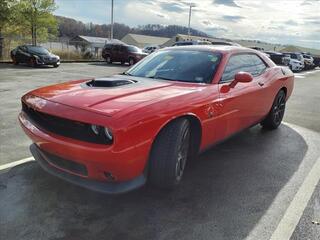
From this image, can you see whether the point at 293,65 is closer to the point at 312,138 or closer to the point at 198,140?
the point at 312,138

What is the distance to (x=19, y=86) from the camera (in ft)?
36.5

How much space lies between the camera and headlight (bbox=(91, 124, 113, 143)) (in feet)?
9.82

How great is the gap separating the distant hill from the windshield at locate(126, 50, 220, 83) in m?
71.1

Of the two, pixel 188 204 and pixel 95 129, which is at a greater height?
pixel 95 129

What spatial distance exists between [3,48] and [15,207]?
2345 centimetres

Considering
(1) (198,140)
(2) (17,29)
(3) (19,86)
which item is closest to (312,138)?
(1) (198,140)

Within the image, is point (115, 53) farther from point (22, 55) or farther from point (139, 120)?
point (139, 120)

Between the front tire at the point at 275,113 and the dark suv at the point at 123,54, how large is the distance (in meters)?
19.3

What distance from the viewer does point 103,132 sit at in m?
3.02

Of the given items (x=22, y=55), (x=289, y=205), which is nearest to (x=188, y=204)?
(x=289, y=205)

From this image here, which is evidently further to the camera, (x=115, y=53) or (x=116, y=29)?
(x=116, y=29)

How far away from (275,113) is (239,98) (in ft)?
6.39

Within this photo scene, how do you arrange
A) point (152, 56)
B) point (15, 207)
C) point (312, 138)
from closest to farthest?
1. point (15, 207)
2. point (152, 56)
3. point (312, 138)

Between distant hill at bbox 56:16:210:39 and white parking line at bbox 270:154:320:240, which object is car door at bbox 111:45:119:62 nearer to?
white parking line at bbox 270:154:320:240
